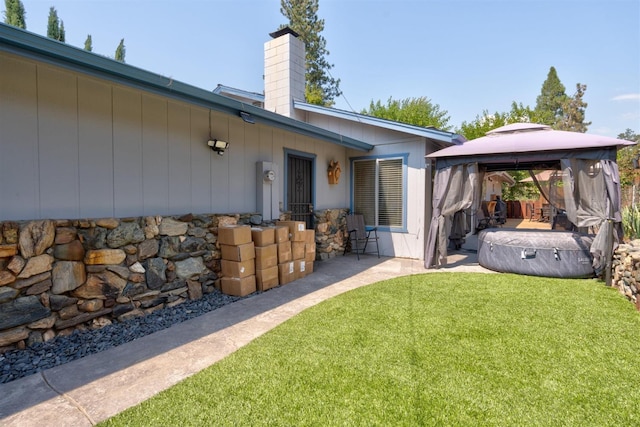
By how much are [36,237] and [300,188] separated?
4.11 m

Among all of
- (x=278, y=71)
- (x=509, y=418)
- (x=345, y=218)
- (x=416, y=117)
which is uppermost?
(x=416, y=117)

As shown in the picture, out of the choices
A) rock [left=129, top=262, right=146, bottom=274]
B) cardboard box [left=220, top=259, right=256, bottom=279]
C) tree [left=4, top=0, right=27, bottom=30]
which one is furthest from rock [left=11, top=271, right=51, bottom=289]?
tree [left=4, top=0, right=27, bottom=30]

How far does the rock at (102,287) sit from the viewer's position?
3041 millimetres

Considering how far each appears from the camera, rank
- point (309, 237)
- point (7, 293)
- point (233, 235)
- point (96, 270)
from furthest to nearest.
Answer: point (309, 237) < point (233, 235) < point (96, 270) < point (7, 293)

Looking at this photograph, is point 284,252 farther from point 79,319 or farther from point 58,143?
point 58,143

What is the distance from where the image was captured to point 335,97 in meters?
21.1

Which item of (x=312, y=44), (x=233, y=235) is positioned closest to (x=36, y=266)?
(x=233, y=235)

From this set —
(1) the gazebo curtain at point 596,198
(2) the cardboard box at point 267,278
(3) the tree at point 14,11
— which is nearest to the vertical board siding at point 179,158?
(2) the cardboard box at point 267,278

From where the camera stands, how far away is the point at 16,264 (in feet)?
8.52

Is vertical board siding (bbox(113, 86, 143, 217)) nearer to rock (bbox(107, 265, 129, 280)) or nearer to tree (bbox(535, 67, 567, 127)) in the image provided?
rock (bbox(107, 265, 129, 280))

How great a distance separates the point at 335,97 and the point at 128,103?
19023 millimetres

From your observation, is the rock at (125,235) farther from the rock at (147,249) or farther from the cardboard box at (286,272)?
the cardboard box at (286,272)

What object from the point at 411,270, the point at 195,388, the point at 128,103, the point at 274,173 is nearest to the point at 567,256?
the point at 411,270

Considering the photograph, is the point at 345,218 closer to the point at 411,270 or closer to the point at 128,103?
the point at 411,270
